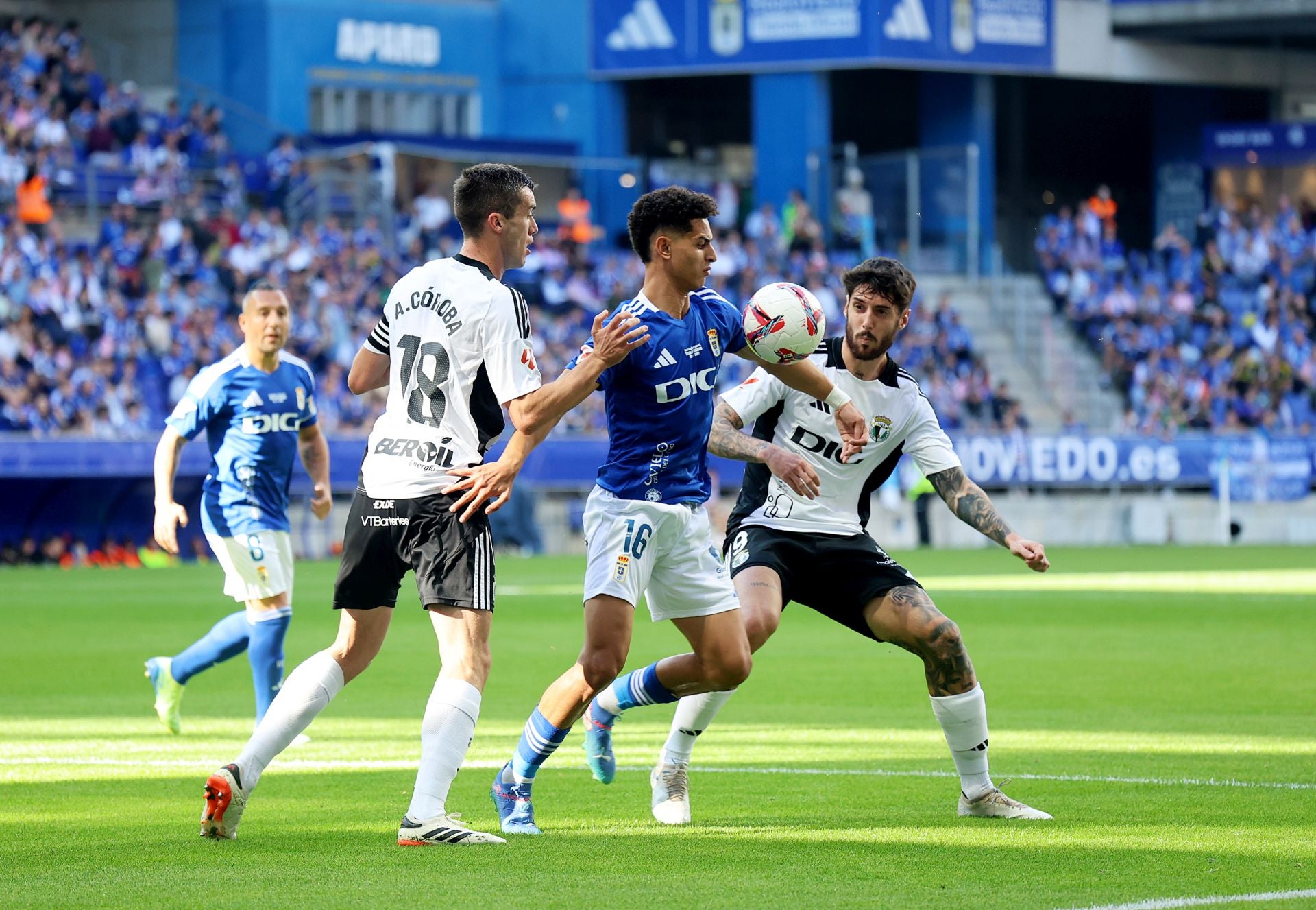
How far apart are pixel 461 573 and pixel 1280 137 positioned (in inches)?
1621

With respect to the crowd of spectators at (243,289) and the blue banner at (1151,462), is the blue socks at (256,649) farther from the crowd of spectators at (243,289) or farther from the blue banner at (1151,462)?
the blue banner at (1151,462)

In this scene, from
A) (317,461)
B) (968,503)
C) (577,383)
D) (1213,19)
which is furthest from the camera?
(1213,19)

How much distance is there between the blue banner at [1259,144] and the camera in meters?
44.7

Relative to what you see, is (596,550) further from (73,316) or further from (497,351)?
(73,316)

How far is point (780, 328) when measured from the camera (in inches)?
304

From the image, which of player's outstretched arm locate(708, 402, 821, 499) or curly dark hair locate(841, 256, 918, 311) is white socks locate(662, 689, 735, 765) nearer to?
player's outstretched arm locate(708, 402, 821, 499)

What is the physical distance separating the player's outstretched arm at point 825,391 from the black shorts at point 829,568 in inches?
19.0

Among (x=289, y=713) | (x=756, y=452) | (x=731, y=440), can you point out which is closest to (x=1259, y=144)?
(x=731, y=440)

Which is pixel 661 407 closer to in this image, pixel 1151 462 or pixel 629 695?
Answer: pixel 629 695

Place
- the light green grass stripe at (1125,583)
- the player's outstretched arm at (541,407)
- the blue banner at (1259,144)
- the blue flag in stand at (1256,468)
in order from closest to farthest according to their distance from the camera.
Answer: the player's outstretched arm at (541,407) → the light green grass stripe at (1125,583) → the blue flag in stand at (1256,468) → the blue banner at (1259,144)

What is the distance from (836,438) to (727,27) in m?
35.5

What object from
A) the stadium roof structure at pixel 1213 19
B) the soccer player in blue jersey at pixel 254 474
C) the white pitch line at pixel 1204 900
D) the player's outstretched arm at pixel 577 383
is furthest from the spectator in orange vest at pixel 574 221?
the white pitch line at pixel 1204 900

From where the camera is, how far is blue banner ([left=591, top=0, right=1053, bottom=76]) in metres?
41.4

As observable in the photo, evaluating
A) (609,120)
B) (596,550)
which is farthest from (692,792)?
(609,120)
